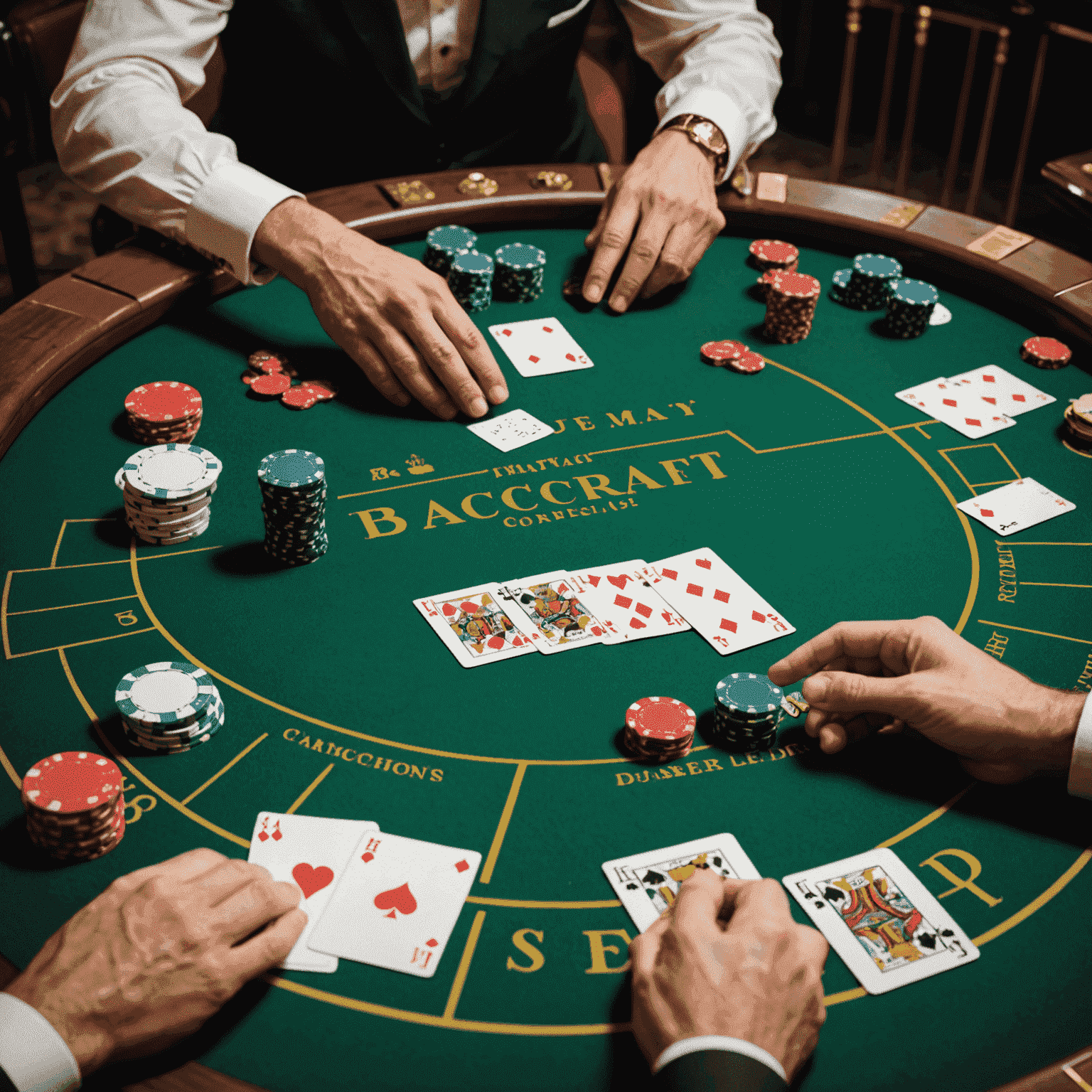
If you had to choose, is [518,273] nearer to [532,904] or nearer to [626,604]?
[626,604]

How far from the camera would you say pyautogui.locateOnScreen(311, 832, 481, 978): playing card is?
1.45m

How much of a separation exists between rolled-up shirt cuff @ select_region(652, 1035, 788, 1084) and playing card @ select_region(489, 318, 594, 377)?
166cm

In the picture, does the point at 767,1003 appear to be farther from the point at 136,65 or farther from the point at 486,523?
the point at 136,65

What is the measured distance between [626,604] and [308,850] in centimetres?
72

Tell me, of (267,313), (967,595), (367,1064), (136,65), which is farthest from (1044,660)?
(136,65)

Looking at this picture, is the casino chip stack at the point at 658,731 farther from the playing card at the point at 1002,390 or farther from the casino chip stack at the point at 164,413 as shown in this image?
the playing card at the point at 1002,390

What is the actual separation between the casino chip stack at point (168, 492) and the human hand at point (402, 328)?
1.66 ft

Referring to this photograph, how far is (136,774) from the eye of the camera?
167 centimetres

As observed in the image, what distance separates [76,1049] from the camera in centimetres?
125

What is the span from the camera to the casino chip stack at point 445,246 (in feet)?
9.30

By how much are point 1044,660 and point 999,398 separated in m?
0.88

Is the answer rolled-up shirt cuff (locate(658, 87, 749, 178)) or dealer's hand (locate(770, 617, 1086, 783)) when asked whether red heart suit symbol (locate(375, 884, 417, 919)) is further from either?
rolled-up shirt cuff (locate(658, 87, 749, 178))

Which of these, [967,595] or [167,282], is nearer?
[967,595]

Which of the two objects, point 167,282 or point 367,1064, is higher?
point 167,282
